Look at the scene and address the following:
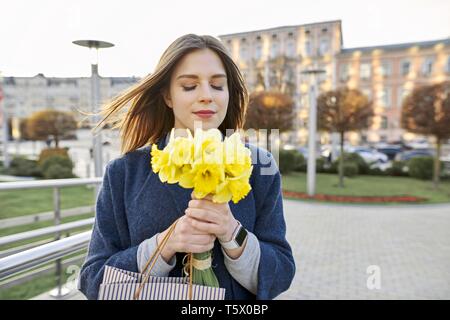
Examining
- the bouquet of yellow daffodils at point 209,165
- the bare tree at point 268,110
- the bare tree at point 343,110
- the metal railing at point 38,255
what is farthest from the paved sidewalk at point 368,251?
the bare tree at point 268,110

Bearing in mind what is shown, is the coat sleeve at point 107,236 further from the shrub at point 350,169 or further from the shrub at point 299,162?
the shrub at point 299,162

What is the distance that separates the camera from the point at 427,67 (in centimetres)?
2417

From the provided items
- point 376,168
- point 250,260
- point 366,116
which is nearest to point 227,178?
point 250,260

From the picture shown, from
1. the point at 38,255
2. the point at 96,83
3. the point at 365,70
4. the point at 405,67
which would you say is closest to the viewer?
the point at 38,255

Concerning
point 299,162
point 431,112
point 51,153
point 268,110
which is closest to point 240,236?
point 431,112

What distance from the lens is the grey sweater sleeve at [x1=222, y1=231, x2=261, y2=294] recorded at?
96 centimetres

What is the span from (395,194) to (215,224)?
10580 millimetres

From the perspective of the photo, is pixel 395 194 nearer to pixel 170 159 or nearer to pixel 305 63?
pixel 170 159

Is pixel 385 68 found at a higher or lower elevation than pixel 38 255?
higher

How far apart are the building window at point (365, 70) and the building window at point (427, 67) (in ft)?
16.1

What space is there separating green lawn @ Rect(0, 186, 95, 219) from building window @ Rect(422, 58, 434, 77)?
23.3 m

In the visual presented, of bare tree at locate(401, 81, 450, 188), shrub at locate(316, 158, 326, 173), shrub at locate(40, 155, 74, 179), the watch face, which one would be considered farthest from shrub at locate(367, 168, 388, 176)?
the watch face

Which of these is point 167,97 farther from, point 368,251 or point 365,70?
point 365,70

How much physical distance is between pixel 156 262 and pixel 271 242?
0.36 meters
